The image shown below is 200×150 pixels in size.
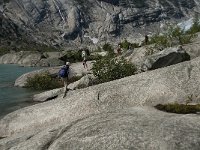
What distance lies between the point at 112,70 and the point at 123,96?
20.7 metres

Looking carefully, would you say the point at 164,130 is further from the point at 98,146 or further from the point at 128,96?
the point at 128,96

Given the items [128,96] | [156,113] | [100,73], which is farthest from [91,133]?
[100,73]

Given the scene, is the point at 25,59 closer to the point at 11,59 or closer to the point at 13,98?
the point at 11,59

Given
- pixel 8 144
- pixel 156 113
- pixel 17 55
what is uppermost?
pixel 17 55

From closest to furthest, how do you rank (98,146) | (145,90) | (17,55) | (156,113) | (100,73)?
(98,146), (156,113), (145,90), (100,73), (17,55)

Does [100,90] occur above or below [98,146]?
above

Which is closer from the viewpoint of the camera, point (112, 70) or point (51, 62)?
point (112, 70)

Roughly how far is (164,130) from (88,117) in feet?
15.6

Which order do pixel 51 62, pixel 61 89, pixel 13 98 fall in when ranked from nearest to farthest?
1. pixel 61 89
2. pixel 13 98
3. pixel 51 62

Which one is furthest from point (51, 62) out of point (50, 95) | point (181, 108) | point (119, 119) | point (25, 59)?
point (119, 119)

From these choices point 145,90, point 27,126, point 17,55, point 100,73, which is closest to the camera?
point 145,90

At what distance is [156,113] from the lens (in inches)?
826

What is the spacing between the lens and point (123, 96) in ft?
91.1

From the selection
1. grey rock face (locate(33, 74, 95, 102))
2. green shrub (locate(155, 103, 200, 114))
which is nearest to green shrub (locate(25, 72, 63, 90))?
grey rock face (locate(33, 74, 95, 102))
